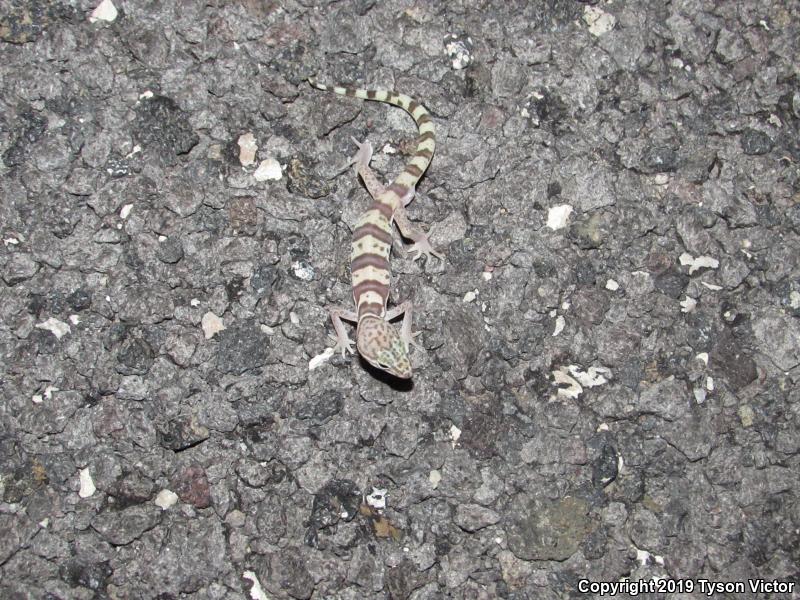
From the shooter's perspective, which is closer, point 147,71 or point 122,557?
point 122,557

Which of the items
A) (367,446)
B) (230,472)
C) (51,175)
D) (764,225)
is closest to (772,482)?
(764,225)

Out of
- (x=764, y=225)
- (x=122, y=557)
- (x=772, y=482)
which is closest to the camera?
(x=122, y=557)

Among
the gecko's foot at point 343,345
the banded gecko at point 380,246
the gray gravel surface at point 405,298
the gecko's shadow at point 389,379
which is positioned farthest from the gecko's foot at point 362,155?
the gecko's shadow at point 389,379

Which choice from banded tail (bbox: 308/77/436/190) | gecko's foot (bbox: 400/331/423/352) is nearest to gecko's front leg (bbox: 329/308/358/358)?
gecko's foot (bbox: 400/331/423/352)

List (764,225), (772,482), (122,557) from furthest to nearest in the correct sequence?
(764,225) → (772,482) → (122,557)

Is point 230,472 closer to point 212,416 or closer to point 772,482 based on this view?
point 212,416

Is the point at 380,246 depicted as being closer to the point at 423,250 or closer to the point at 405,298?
the point at 423,250

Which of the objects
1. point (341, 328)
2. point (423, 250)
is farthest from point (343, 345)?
point (423, 250)
